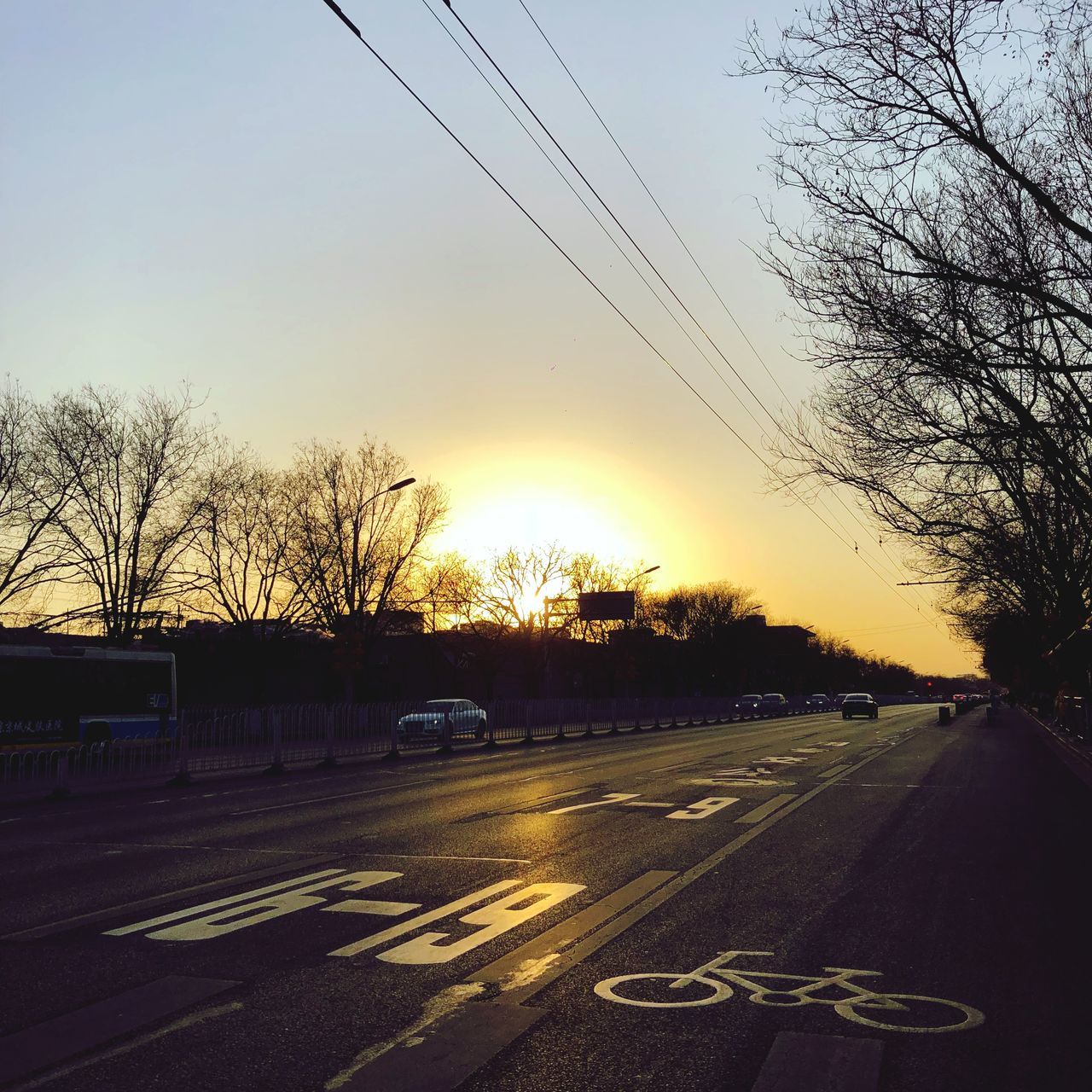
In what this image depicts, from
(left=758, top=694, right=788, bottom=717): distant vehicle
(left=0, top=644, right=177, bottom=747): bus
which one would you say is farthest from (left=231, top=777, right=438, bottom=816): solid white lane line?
(left=758, top=694, right=788, bottom=717): distant vehicle

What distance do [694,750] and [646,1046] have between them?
23.9m

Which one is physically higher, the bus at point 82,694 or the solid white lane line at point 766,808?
the bus at point 82,694

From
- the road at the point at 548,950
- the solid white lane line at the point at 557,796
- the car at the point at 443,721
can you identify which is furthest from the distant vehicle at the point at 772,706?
the road at the point at 548,950

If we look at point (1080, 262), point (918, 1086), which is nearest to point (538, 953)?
point (918, 1086)

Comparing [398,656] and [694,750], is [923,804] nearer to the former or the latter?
[694,750]

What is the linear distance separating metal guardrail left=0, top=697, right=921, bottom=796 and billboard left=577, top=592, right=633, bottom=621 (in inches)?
1106

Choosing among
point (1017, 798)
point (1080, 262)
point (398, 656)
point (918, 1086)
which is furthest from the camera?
point (398, 656)

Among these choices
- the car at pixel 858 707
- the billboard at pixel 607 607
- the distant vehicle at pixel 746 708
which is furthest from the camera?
the distant vehicle at pixel 746 708

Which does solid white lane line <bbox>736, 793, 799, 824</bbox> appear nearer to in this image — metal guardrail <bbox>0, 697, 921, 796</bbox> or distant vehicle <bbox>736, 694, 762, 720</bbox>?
metal guardrail <bbox>0, 697, 921, 796</bbox>

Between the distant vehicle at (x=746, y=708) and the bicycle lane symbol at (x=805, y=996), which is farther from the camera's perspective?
the distant vehicle at (x=746, y=708)

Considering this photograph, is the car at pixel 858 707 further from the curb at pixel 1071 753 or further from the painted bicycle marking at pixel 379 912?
the painted bicycle marking at pixel 379 912

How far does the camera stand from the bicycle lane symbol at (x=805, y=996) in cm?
492

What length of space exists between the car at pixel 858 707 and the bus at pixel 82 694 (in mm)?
45348

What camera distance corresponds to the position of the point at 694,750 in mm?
27875
